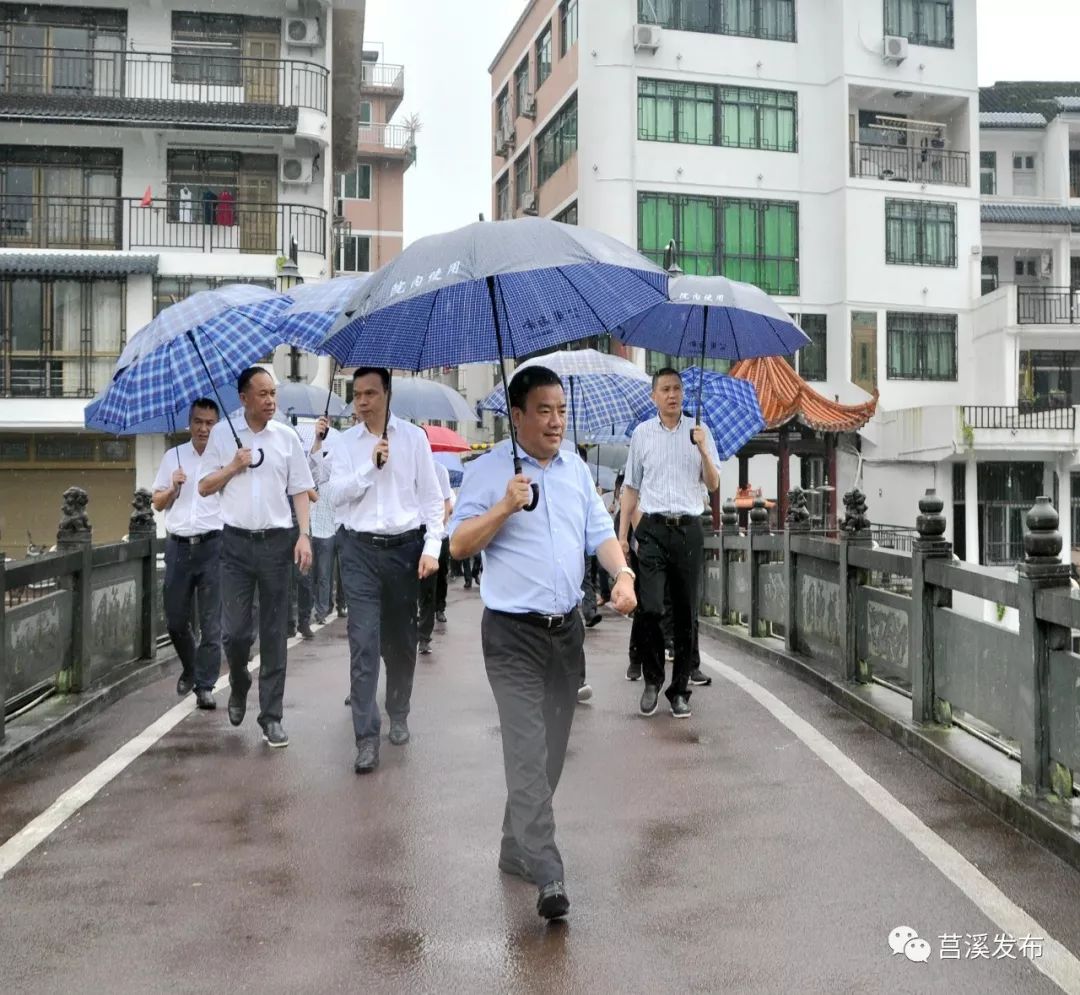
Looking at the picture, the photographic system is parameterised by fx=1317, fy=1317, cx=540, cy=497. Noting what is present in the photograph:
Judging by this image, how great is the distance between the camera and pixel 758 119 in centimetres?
3484

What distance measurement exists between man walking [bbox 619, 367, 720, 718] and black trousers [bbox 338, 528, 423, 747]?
62.0 inches

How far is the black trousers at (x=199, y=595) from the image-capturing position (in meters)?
8.48

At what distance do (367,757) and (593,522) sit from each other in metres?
2.27

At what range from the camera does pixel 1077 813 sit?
5.13 m

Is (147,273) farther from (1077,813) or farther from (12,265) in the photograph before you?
(1077,813)

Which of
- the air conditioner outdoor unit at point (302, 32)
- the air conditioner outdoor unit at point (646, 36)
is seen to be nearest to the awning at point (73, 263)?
the air conditioner outdoor unit at point (302, 32)

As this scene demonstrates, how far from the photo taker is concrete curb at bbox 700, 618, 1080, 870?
198 inches

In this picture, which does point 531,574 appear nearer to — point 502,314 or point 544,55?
point 502,314

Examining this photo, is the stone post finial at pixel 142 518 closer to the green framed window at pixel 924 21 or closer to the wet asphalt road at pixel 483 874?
the wet asphalt road at pixel 483 874

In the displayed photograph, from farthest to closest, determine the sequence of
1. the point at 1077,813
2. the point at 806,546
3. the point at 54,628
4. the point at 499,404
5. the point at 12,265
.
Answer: the point at 12,265, the point at 499,404, the point at 806,546, the point at 54,628, the point at 1077,813

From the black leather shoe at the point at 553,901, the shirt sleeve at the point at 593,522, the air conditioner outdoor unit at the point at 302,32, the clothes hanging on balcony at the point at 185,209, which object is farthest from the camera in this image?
the air conditioner outdoor unit at the point at 302,32

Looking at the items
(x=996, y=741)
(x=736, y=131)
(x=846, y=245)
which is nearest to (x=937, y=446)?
(x=846, y=245)

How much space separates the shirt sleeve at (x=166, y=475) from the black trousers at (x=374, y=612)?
1847 mm

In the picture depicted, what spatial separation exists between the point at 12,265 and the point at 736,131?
1823 cm
